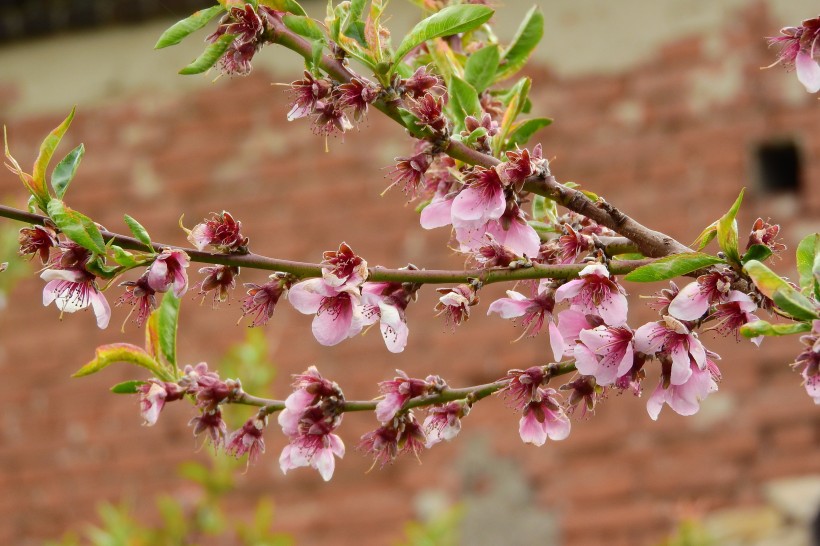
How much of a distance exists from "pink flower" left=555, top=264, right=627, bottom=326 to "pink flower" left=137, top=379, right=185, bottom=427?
327mm

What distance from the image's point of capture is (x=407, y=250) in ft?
11.7

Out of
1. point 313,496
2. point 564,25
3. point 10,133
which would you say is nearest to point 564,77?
point 564,25

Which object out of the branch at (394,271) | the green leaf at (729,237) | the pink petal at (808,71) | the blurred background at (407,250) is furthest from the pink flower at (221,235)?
the blurred background at (407,250)

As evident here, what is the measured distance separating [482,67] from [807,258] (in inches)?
12.8

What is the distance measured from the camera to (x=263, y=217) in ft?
12.1

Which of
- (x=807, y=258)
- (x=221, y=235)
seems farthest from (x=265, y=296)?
(x=807, y=258)

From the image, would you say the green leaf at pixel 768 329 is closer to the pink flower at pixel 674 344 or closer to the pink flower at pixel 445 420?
the pink flower at pixel 674 344

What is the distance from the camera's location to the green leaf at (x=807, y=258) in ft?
2.77

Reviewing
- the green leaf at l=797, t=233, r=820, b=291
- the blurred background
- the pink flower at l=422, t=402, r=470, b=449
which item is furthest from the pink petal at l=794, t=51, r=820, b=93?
the blurred background

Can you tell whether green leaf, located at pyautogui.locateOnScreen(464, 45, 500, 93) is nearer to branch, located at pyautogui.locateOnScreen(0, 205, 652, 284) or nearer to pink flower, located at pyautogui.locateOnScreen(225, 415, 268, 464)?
branch, located at pyautogui.locateOnScreen(0, 205, 652, 284)

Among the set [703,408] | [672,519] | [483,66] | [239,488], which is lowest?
[239,488]

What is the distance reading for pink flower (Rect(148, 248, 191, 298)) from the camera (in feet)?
2.85

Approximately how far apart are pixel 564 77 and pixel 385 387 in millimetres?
2686

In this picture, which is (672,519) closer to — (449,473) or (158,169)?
(449,473)
